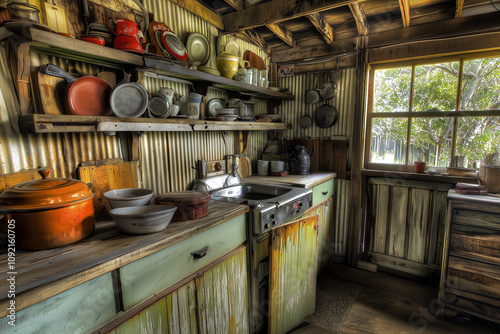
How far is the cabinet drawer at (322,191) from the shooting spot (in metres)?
2.53

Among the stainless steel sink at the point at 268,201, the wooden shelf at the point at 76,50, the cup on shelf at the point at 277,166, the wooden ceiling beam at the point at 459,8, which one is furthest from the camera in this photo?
the cup on shelf at the point at 277,166

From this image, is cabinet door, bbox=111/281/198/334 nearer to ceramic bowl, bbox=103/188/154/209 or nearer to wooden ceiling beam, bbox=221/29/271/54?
ceramic bowl, bbox=103/188/154/209

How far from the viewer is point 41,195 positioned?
1030mm

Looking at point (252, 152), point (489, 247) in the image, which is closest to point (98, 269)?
point (252, 152)

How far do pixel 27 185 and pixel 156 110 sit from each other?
0.90 metres

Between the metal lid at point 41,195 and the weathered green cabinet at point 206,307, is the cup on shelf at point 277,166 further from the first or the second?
the metal lid at point 41,195

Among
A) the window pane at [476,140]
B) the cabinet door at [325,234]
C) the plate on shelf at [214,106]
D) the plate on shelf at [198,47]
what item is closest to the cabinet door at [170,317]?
the plate on shelf at [214,106]

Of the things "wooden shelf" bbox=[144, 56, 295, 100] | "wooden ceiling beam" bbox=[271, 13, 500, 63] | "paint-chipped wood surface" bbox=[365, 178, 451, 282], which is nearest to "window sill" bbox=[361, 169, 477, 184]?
"paint-chipped wood surface" bbox=[365, 178, 451, 282]

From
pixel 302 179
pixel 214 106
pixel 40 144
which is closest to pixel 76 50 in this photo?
pixel 40 144

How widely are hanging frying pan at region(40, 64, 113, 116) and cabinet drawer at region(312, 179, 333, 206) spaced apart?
187cm

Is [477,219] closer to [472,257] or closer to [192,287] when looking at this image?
[472,257]

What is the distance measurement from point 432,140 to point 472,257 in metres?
1.15

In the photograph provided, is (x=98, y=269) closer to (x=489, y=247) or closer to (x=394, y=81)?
(x=489, y=247)

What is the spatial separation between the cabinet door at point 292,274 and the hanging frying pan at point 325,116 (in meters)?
1.33
